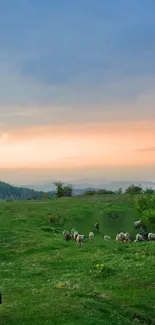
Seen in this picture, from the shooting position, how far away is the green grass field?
22.2 m

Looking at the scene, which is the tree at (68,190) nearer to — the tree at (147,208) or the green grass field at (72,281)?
the green grass field at (72,281)

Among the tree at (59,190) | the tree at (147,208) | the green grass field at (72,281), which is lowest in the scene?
the green grass field at (72,281)

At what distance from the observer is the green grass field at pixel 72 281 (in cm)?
2217

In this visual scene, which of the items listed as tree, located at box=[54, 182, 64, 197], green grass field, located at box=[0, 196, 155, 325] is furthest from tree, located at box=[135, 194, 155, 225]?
tree, located at box=[54, 182, 64, 197]

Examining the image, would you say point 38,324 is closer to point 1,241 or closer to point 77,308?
point 77,308

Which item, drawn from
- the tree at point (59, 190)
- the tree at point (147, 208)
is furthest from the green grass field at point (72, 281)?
the tree at point (59, 190)

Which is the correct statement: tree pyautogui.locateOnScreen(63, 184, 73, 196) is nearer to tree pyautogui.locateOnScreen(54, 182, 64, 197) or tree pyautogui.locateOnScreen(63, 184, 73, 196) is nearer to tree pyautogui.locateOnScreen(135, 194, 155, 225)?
tree pyautogui.locateOnScreen(54, 182, 64, 197)

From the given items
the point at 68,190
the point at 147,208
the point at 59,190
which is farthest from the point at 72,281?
the point at 68,190

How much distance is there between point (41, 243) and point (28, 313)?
80.0ft

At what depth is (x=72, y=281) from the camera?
97.2 feet

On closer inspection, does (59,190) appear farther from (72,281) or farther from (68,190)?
(72,281)

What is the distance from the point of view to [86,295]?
25719mm

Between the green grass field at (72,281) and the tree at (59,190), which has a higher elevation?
the tree at (59,190)

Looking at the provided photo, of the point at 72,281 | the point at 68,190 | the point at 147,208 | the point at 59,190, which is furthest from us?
the point at 68,190
